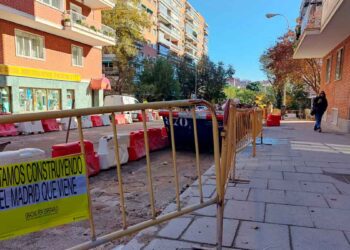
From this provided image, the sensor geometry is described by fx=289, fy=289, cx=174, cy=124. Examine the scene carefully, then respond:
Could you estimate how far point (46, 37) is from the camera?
1956cm

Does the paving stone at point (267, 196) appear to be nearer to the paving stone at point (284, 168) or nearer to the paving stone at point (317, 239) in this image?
the paving stone at point (317, 239)

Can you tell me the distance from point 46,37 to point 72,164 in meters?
20.3

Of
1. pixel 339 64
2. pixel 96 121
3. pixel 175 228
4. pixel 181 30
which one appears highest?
pixel 181 30

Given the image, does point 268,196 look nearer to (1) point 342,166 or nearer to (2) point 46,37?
(1) point 342,166

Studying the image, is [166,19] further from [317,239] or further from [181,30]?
[317,239]

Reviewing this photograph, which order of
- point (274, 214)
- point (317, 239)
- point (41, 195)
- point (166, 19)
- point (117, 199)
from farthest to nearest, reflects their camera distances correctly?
point (166, 19) < point (117, 199) < point (274, 214) < point (317, 239) < point (41, 195)

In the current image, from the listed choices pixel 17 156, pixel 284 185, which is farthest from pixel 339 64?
pixel 17 156

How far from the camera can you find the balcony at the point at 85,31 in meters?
19.5

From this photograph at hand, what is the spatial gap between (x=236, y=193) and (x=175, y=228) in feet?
4.78

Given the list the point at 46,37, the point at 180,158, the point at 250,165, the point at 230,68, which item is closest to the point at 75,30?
the point at 46,37

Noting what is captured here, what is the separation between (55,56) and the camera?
20328 mm

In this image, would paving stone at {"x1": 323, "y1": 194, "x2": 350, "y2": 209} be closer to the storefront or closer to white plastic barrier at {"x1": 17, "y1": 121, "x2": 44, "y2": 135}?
white plastic barrier at {"x1": 17, "y1": 121, "x2": 44, "y2": 135}

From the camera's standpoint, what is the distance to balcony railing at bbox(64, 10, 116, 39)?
1950 cm

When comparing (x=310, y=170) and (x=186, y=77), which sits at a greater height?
(x=186, y=77)
